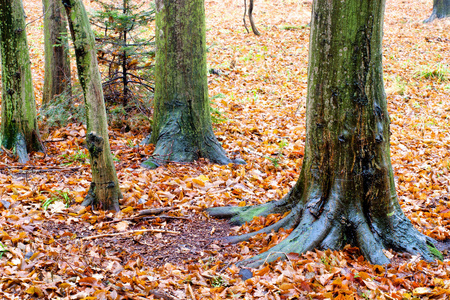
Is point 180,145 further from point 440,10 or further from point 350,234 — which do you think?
point 440,10

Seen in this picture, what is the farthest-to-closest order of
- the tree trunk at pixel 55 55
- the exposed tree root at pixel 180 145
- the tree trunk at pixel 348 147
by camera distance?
the tree trunk at pixel 55 55 < the exposed tree root at pixel 180 145 < the tree trunk at pixel 348 147

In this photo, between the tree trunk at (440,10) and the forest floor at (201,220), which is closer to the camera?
the forest floor at (201,220)

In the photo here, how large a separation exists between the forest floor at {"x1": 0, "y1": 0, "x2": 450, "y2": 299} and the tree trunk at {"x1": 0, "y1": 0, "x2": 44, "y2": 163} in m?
0.31

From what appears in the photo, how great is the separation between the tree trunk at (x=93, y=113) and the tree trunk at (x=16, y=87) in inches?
82.6

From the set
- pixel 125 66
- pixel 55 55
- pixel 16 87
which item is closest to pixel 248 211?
pixel 16 87

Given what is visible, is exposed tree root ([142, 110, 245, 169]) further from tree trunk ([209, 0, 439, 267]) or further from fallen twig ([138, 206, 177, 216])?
tree trunk ([209, 0, 439, 267])

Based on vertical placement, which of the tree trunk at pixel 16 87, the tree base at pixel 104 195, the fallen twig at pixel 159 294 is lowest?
the fallen twig at pixel 159 294

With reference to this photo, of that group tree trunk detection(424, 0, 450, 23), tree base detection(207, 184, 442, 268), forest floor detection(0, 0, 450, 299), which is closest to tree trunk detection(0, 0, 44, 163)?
forest floor detection(0, 0, 450, 299)

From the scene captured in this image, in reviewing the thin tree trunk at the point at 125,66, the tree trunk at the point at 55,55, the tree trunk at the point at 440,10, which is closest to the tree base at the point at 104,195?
the thin tree trunk at the point at 125,66

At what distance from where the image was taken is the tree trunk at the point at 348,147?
2.79 m

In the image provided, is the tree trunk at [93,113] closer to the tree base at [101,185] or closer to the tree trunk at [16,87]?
the tree base at [101,185]

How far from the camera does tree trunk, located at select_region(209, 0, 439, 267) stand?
9.14 ft

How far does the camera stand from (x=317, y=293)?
98.4 inches

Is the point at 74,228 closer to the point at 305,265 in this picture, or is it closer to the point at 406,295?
the point at 305,265
